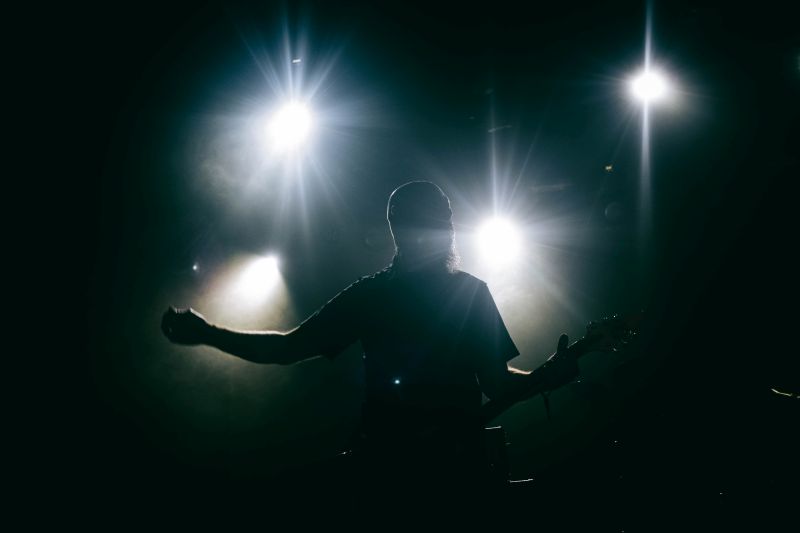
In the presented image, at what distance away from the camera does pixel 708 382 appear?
3.06m

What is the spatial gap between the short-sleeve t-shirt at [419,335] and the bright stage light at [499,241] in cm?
401

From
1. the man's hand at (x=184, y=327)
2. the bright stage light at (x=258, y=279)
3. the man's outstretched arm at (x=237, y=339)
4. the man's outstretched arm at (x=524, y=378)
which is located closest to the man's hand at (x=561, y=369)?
the man's outstretched arm at (x=524, y=378)

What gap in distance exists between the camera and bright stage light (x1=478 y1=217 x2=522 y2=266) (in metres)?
5.80

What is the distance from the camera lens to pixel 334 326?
1939 mm

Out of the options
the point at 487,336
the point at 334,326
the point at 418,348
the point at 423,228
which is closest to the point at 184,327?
the point at 334,326

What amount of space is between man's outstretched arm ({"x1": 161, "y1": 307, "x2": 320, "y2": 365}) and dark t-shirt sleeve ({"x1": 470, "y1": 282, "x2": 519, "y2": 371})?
82 cm

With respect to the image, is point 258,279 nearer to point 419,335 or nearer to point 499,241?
point 499,241

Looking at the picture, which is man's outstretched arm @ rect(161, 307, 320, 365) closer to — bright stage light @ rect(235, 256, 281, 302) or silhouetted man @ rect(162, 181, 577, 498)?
silhouetted man @ rect(162, 181, 577, 498)

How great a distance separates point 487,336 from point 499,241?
4287mm

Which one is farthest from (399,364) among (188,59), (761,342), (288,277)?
(288,277)

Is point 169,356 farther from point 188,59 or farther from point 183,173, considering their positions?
point 188,59

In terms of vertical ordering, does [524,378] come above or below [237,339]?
below

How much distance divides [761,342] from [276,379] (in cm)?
519

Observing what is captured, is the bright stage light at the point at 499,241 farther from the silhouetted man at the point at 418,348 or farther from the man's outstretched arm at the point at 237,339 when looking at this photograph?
the man's outstretched arm at the point at 237,339
